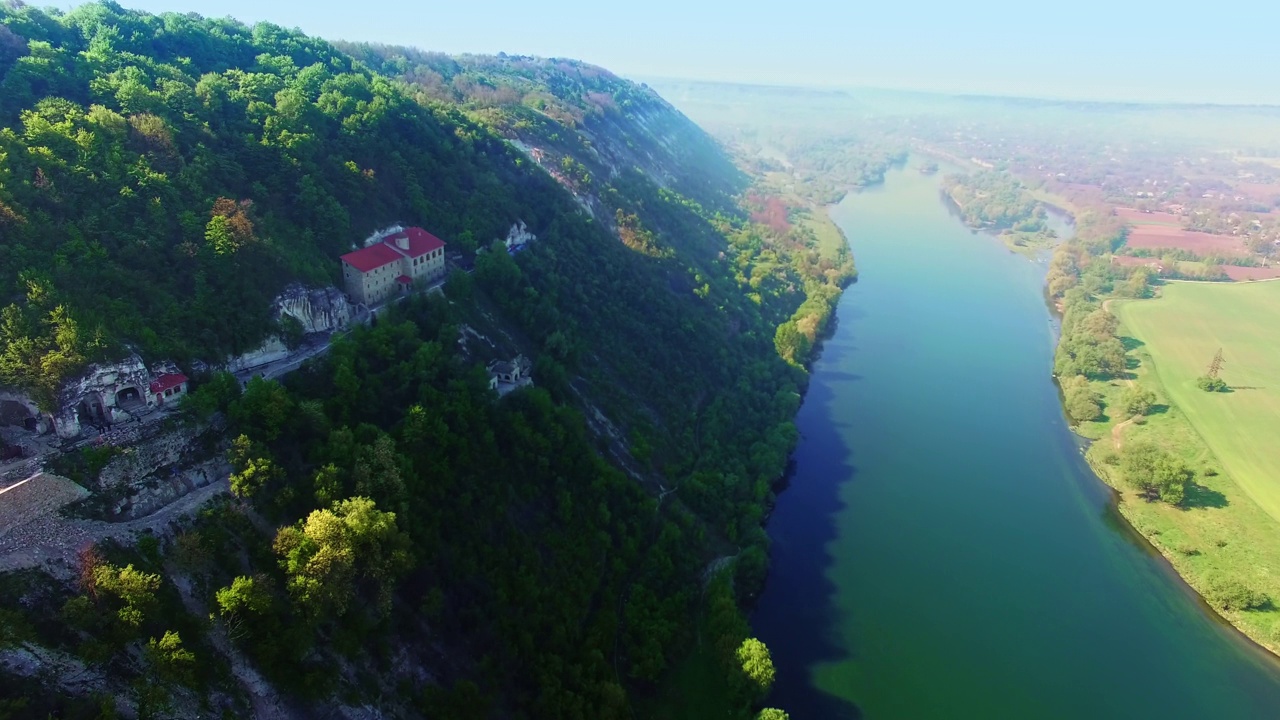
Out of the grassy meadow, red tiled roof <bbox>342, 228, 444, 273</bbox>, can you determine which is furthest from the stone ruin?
the grassy meadow

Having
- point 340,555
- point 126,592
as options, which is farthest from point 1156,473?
point 126,592

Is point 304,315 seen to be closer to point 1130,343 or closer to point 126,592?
point 126,592

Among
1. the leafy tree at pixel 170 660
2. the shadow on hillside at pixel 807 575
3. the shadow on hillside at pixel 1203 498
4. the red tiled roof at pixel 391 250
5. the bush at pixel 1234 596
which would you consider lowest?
the shadow on hillside at pixel 807 575

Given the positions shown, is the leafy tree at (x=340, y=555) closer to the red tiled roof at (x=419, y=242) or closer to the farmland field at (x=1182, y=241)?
the red tiled roof at (x=419, y=242)

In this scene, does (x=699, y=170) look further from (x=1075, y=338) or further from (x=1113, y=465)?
(x=1113, y=465)

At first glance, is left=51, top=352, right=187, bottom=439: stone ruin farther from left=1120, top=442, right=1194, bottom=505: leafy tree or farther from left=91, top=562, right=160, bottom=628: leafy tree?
left=1120, top=442, right=1194, bottom=505: leafy tree

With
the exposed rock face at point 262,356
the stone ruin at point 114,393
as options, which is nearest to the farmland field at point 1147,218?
the exposed rock face at point 262,356
